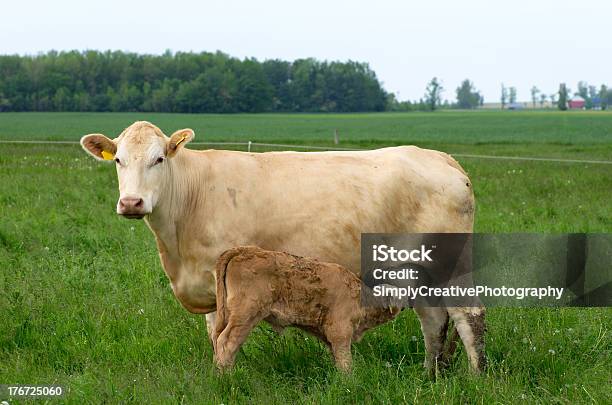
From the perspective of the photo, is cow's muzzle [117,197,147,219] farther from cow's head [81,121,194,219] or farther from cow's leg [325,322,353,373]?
cow's leg [325,322,353,373]

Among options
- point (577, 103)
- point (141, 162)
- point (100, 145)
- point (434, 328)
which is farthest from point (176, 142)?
point (577, 103)

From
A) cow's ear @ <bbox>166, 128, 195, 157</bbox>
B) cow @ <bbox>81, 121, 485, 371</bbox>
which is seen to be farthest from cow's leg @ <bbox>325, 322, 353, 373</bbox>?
cow's ear @ <bbox>166, 128, 195, 157</bbox>

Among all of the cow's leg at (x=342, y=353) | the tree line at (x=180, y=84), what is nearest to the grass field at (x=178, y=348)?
the cow's leg at (x=342, y=353)

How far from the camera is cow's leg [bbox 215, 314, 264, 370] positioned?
532cm

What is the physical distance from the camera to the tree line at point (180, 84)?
94625mm

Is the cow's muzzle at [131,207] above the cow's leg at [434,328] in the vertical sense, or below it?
above

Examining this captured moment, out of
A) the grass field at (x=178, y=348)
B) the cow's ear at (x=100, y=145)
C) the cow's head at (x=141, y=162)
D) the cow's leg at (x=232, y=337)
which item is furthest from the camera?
the cow's ear at (x=100, y=145)

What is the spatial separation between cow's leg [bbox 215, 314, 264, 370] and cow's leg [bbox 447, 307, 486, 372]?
1684 mm

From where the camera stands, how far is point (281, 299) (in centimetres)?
Answer: 544

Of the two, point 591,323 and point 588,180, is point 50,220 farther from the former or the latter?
point 588,180

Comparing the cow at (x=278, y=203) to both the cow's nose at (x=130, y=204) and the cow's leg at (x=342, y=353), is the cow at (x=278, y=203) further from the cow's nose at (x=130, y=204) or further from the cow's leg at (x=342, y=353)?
the cow's leg at (x=342, y=353)

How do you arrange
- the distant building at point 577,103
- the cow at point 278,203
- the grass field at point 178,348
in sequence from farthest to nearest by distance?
1. the distant building at point 577,103
2. the cow at point 278,203
3. the grass field at point 178,348

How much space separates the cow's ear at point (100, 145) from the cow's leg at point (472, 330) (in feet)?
9.70

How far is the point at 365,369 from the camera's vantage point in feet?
17.4
